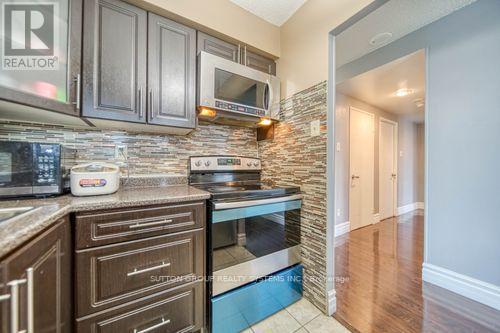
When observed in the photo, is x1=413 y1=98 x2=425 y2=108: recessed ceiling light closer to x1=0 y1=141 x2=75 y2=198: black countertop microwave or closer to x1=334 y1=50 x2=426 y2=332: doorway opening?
x1=334 y1=50 x2=426 y2=332: doorway opening

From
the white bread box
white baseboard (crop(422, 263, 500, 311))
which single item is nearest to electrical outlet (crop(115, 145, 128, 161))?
the white bread box

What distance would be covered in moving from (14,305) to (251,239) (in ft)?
3.34

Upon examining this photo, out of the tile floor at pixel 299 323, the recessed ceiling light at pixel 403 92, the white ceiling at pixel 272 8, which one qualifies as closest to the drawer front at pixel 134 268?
the tile floor at pixel 299 323

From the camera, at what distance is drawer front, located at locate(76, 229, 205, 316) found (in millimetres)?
850

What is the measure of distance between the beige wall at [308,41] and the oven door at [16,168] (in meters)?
1.75

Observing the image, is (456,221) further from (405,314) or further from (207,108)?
(207,108)

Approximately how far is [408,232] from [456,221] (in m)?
1.67

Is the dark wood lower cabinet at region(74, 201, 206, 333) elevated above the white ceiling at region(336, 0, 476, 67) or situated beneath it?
situated beneath

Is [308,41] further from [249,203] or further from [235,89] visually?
[249,203]

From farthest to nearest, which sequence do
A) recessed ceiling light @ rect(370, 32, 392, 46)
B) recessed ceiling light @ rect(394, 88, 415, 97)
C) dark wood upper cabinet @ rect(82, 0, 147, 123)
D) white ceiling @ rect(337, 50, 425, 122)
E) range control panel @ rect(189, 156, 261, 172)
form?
recessed ceiling light @ rect(394, 88, 415, 97) → white ceiling @ rect(337, 50, 425, 122) → recessed ceiling light @ rect(370, 32, 392, 46) → range control panel @ rect(189, 156, 261, 172) → dark wood upper cabinet @ rect(82, 0, 147, 123)

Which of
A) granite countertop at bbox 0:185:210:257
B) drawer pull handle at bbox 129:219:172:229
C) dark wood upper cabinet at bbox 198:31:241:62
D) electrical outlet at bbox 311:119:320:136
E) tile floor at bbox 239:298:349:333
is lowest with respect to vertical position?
tile floor at bbox 239:298:349:333

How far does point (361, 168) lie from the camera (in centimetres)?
316

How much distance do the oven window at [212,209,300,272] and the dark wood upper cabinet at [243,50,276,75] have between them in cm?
130

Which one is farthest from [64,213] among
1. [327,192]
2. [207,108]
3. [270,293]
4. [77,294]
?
[327,192]
